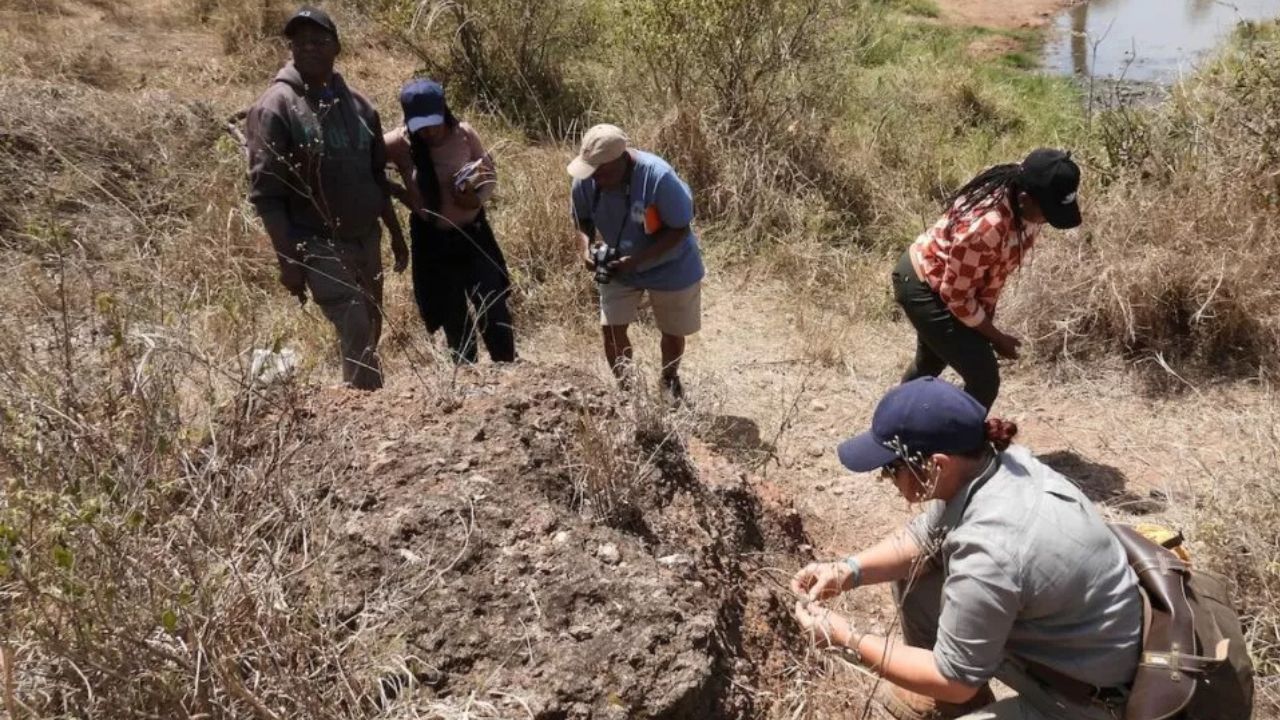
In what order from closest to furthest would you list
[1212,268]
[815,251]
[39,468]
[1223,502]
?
[39,468], [1223,502], [1212,268], [815,251]

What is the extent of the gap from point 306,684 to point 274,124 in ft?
6.69

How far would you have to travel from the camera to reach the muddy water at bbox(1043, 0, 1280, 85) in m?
12.1

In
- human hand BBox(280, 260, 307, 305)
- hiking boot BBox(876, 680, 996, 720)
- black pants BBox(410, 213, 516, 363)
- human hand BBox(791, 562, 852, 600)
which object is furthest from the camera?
black pants BBox(410, 213, 516, 363)

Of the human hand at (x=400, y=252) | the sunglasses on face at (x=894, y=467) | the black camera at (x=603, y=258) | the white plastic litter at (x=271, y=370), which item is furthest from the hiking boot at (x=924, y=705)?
the human hand at (x=400, y=252)

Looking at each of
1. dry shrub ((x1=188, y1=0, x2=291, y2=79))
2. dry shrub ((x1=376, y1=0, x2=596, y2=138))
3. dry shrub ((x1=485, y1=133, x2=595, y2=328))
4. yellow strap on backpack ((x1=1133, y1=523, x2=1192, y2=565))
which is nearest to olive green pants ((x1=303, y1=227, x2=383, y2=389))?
dry shrub ((x1=485, y1=133, x2=595, y2=328))

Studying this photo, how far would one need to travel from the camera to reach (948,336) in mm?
3314

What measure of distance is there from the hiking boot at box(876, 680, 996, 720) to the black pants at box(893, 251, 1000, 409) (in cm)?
130

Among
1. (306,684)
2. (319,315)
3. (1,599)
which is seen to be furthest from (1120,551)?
(319,315)

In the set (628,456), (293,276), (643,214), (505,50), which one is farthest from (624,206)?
(505,50)

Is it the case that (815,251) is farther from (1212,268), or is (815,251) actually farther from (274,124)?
(274,124)

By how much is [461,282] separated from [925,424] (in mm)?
2234

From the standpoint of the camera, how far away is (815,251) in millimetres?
5738

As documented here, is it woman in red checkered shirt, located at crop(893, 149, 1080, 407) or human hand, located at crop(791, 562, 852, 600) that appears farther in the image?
woman in red checkered shirt, located at crop(893, 149, 1080, 407)

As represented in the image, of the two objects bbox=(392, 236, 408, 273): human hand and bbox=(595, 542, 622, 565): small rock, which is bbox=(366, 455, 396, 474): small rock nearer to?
bbox=(595, 542, 622, 565): small rock
